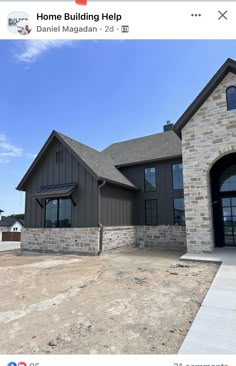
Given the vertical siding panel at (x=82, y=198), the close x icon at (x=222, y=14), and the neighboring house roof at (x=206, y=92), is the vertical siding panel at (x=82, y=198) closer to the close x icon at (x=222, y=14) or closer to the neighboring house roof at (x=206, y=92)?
the neighboring house roof at (x=206, y=92)

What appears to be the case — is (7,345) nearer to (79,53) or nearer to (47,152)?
(79,53)

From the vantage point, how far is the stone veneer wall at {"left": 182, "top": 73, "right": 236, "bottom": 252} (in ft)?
29.9

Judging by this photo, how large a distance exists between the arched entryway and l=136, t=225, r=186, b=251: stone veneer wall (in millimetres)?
2105

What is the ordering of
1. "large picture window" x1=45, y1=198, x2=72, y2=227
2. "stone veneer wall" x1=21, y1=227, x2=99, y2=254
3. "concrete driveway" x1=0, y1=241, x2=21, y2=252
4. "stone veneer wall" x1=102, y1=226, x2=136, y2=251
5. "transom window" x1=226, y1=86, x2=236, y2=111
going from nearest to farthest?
"transom window" x1=226, y1=86, x2=236, y2=111, "stone veneer wall" x1=21, y1=227, x2=99, y2=254, "stone veneer wall" x1=102, y1=226, x2=136, y2=251, "large picture window" x1=45, y1=198, x2=72, y2=227, "concrete driveway" x1=0, y1=241, x2=21, y2=252

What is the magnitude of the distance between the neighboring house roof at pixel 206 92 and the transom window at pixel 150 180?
410 centimetres

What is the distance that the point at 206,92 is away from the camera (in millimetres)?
9586

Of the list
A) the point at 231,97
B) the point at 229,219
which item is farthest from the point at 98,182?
the point at 231,97

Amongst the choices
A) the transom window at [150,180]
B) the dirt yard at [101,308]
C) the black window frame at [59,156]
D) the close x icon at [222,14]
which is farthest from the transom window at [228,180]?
the close x icon at [222,14]

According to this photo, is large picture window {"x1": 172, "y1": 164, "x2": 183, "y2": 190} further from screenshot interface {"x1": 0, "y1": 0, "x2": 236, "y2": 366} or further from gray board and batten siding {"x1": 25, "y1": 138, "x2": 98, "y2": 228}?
gray board and batten siding {"x1": 25, "y1": 138, "x2": 98, "y2": 228}

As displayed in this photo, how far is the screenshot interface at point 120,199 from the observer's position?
296 cm

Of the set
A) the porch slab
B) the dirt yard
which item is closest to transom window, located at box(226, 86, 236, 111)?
the dirt yard

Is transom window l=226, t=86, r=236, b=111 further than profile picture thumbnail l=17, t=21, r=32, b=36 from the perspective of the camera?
Yes

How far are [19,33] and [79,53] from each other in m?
2.06

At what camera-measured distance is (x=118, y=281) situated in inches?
232
